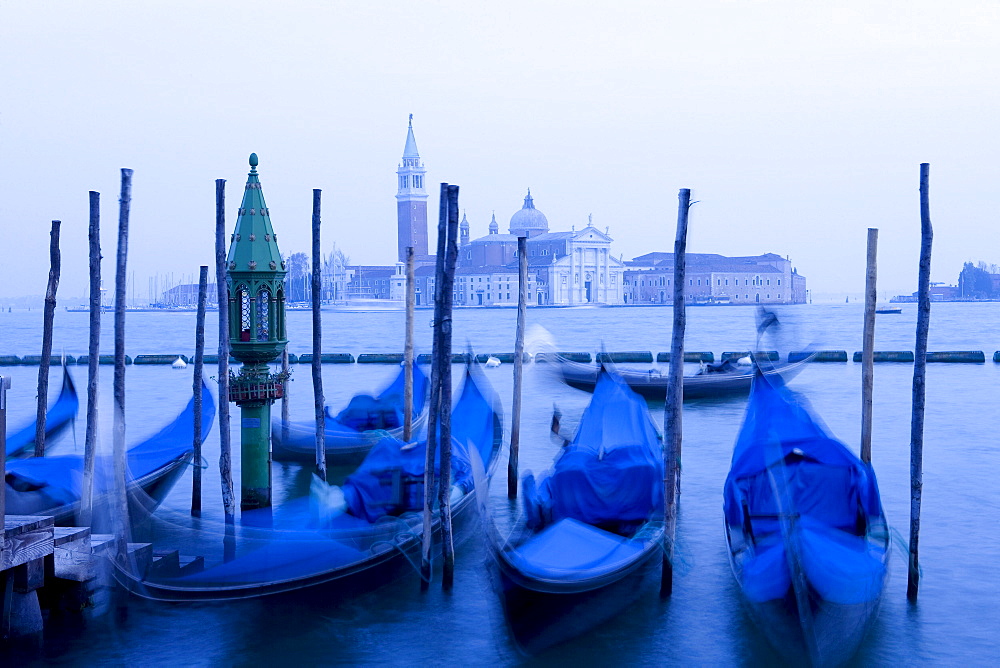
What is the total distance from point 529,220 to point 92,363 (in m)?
64.8

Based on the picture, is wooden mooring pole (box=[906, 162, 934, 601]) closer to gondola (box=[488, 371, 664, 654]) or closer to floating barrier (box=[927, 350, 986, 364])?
gondola (box=[488, 371, 664, 654])

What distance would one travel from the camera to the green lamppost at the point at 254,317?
495 cm

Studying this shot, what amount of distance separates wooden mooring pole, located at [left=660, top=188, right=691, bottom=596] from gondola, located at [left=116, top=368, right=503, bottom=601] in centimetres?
81

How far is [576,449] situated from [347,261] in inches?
2714

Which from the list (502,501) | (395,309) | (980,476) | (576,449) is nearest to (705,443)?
(980,476)

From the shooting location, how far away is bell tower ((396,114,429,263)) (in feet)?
209

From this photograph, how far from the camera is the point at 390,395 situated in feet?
26.8

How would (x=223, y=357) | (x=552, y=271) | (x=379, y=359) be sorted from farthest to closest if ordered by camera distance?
1. (x=552, y=271)
2. (x=379, y=359)
3. (x=223, y=357)

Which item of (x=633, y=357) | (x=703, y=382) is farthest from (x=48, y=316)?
(x=633, y=357)

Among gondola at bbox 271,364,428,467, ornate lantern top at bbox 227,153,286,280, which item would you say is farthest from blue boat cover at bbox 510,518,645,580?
gondola at bbox 271,364,428,467

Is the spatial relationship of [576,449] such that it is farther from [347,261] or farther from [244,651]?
[347,261]

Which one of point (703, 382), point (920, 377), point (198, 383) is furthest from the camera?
point (703, 382)

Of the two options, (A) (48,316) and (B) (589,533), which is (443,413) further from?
(A) (48,316)

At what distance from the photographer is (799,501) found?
4.39m
